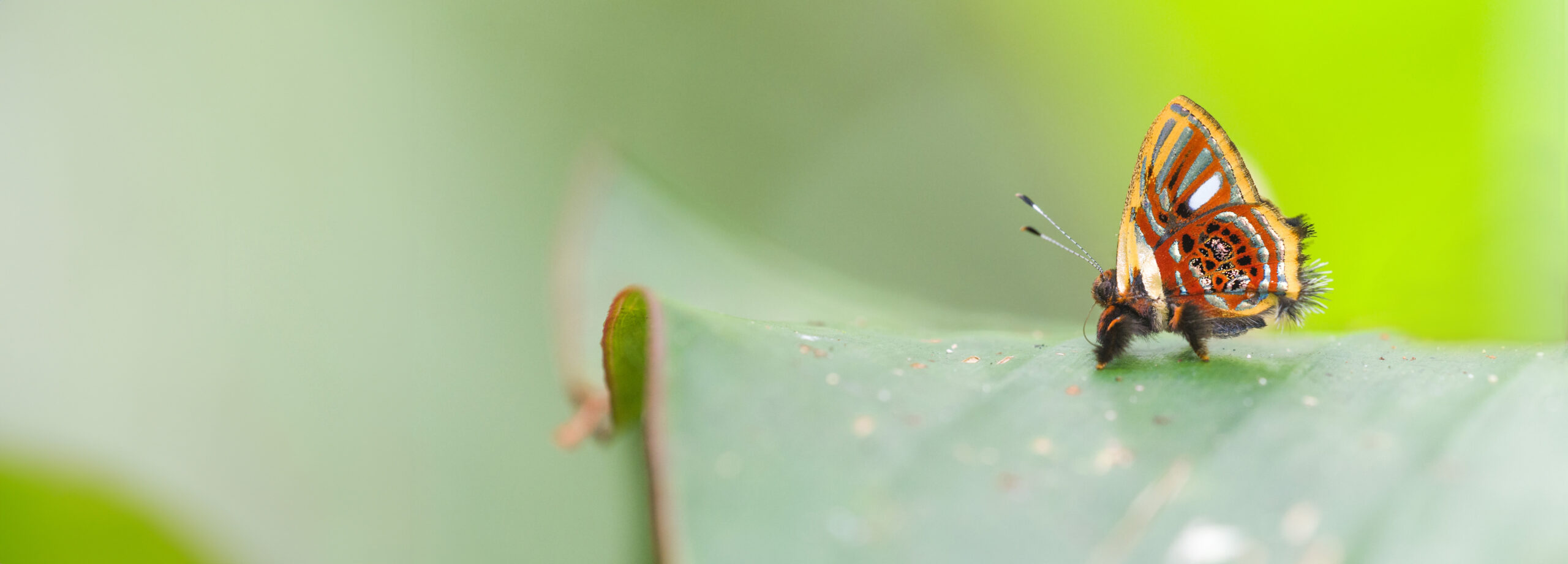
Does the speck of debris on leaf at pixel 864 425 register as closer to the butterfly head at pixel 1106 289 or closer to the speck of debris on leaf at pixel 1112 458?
the speck of debris on leaf at pixel 1112 458

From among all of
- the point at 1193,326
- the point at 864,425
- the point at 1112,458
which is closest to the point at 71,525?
the point at 864,425

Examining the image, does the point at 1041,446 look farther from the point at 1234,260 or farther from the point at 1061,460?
the point at 1234,260

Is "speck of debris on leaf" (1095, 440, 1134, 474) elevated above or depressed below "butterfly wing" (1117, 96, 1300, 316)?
below

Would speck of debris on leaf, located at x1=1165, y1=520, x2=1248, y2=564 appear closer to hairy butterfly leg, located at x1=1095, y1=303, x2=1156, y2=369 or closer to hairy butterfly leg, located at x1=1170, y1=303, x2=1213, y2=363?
hairy butterfly leg, located at x1=1095, y1=303, x2=1156, y2=369

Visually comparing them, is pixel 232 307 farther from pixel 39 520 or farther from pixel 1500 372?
pixel 1500 372

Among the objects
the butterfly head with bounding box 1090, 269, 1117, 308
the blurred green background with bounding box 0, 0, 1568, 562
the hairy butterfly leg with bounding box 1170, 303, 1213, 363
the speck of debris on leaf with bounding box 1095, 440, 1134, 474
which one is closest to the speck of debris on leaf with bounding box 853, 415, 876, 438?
the speck of debris on leaf with bounding box 1095, 440, 1134, 474

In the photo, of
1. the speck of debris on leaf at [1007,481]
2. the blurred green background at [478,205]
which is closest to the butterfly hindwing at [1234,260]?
the blurred green background at [478,205]
